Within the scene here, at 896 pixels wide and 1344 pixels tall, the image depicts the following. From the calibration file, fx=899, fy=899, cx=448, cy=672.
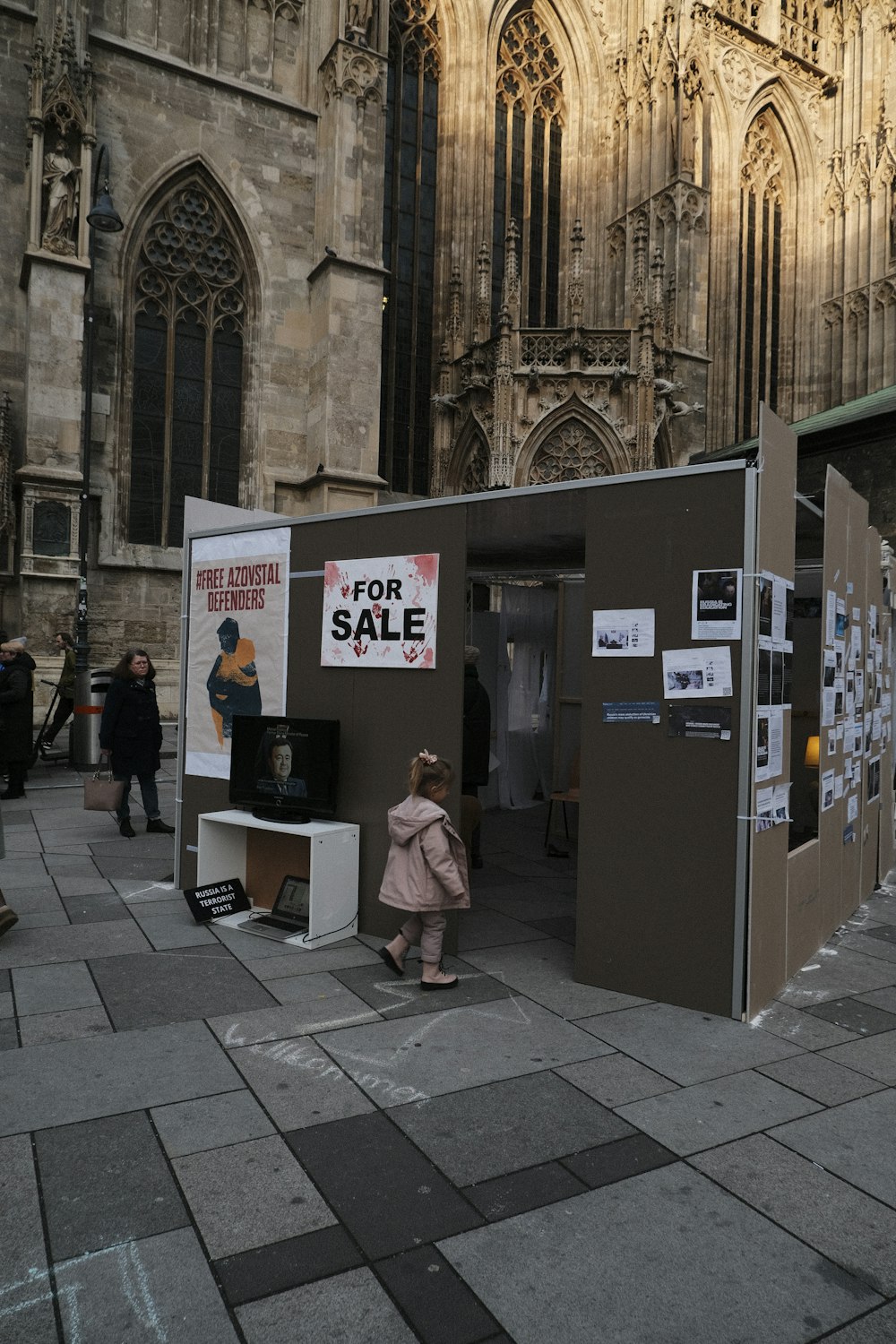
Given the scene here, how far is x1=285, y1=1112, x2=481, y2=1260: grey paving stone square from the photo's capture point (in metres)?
2.79

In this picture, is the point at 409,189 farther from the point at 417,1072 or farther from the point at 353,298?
the point at 417,1072

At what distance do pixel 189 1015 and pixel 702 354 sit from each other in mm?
21726

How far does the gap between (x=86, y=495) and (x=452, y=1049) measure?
45.8ft

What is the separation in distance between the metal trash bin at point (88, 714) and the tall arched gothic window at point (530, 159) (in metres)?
15.4

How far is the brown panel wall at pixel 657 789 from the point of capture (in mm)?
4703

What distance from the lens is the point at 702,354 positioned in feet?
73.6

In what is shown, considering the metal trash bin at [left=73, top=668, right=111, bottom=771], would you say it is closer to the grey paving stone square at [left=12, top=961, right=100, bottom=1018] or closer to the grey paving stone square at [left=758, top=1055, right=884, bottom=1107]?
the grey paving stone square at [left=12, top=961, right=100, bottom=1018]

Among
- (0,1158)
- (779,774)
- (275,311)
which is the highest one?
(275,311)

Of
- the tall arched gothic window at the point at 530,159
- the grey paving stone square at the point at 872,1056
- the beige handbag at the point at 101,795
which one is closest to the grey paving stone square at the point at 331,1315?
the grey paving stone square at the point at 872,1056

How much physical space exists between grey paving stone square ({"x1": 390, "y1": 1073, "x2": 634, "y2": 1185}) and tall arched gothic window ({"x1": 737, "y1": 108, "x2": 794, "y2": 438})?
2623cm

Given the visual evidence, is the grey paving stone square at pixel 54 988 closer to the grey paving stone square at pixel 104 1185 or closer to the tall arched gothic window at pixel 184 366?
the grey paving stone square at pixel 104 1185

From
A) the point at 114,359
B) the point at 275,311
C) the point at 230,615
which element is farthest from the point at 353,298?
the point at 230,615

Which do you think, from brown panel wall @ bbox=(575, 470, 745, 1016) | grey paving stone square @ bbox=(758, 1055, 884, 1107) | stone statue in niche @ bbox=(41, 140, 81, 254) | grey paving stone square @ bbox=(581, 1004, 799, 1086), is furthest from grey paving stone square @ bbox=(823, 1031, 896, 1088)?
stone statue in niche @ bbox=(41, 140, 81, 254)

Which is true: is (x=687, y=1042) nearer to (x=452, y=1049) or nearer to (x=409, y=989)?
(x=452, y=1049)
